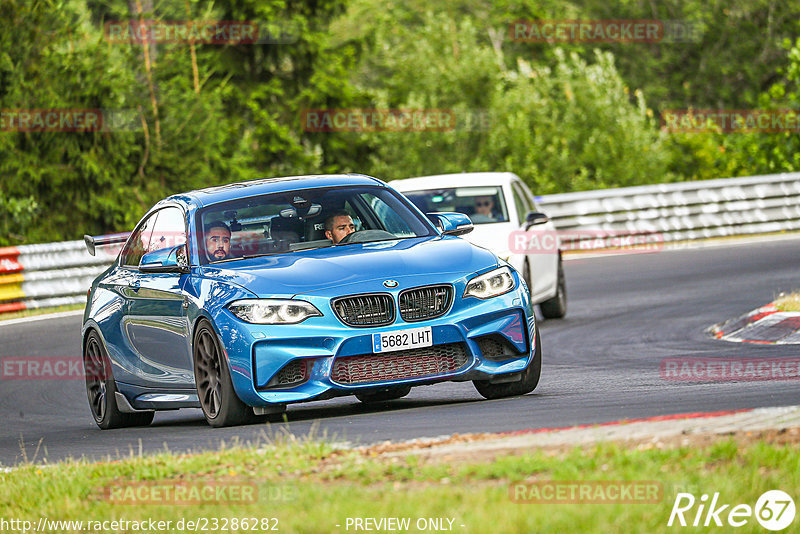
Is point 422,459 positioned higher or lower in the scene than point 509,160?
higher

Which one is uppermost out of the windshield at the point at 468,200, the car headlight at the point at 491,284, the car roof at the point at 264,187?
the car roof at the point at 264,187

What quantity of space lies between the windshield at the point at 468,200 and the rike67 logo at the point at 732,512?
10480mm

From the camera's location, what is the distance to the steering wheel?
9.55 m

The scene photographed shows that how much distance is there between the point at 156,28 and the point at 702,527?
78.3 ft

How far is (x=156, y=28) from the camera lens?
27.2 m

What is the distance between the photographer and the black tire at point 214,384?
8672 millimetres

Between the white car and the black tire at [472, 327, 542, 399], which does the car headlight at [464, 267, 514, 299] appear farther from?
the white car

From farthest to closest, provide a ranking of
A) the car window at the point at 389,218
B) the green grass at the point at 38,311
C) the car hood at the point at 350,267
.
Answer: the green grass at the point at 38,311 < the car window at the point at 389,218 < the car hood at the point at 350,267

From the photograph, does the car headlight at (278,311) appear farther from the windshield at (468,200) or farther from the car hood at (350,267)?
the windshield at (468,200)

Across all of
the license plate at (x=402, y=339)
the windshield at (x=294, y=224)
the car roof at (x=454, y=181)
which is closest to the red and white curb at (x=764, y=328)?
the car roof at (x=454, y=181)

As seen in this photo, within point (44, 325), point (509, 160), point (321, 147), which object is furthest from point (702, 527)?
point (321, 147)

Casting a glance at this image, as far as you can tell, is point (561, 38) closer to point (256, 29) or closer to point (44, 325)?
point (256, 29)

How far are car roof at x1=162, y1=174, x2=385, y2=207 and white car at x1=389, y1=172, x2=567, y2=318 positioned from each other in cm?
464

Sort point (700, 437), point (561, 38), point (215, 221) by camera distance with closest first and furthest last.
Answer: point (700, 437), point (215, 221), point (561, 38)
